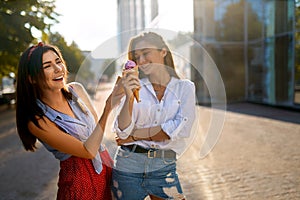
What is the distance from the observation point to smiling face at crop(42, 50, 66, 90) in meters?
1.48

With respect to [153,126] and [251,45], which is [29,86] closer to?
[153,126]

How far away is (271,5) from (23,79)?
13970 mm

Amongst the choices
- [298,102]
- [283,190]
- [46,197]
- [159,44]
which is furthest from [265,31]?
[159,44]

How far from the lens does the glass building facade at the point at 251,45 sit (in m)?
13.0

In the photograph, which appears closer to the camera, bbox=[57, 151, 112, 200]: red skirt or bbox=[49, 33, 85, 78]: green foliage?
bbox=[57, 151, 112, 200]: red skirt

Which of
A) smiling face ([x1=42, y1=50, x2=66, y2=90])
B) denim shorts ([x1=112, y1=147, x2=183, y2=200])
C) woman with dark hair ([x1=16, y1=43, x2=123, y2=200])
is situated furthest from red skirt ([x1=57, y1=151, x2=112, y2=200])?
smiling face ([x1=42, y1=50, x2=66, y2=90])

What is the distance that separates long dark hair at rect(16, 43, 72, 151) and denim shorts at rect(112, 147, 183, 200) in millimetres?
491

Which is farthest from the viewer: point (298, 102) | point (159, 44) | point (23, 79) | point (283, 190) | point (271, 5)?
point (271, 5)

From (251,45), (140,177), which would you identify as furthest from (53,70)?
(251,45)

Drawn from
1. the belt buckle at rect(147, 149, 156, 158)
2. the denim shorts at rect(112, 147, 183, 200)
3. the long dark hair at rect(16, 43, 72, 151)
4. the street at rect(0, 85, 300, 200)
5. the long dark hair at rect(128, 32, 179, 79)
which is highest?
the long dark hair at rect(128, 32, 179, 79)

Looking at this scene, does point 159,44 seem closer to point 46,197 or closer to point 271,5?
point 46,197

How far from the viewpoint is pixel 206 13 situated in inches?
626

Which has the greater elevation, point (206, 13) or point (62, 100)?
point (206, 13)

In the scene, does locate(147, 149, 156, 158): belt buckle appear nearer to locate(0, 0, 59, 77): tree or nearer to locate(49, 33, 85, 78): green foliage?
locate(49, 33, 85, 78): green foliage
